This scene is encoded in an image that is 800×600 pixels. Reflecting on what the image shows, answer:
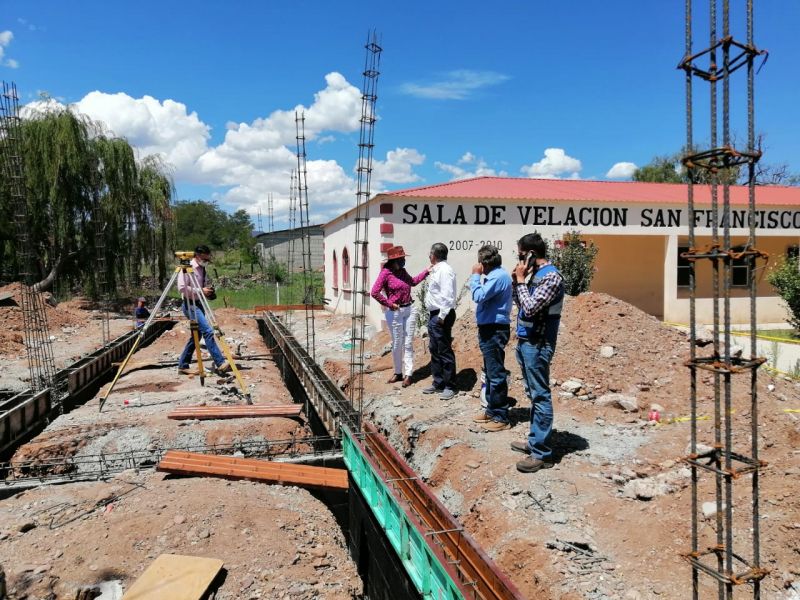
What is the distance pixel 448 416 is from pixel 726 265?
14.0 ft

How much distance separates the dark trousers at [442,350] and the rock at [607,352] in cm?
196

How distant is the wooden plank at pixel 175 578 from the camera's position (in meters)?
3.45

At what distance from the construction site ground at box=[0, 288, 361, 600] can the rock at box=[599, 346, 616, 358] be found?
12.7ft

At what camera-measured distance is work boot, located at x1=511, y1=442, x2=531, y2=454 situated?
4947mm

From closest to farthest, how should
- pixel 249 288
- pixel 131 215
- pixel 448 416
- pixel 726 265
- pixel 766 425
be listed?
pixel 726 265 → pixel 766 425 → pixel 448 416 → pixel 131 215 → pixel 249 288

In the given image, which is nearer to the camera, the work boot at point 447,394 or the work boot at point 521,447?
the work boot at point 521,447

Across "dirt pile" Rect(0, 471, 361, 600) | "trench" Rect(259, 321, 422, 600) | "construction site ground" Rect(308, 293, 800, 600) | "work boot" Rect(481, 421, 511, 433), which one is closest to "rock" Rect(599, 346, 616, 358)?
"construction site ground" Rect(308, 293, 800, 600)

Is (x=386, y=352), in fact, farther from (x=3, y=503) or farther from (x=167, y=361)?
(x=3, y=503)

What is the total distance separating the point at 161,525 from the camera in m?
4.16

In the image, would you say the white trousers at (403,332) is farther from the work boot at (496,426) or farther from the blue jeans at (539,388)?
the blue jeans at (539,388)

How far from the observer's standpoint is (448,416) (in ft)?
20.6

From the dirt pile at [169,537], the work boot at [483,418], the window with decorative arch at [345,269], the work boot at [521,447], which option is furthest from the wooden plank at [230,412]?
the window with decorative arch at [345,269]

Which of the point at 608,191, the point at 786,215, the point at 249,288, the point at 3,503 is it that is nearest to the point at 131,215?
the point at 249,288

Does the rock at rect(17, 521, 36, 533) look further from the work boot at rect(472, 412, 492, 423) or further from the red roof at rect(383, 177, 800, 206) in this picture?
the red roof at rect(383, 177, 800, 206)
